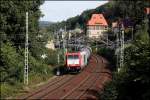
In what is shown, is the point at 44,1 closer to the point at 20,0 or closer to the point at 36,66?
the point at 20,0

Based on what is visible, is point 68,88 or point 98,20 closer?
point 68,88

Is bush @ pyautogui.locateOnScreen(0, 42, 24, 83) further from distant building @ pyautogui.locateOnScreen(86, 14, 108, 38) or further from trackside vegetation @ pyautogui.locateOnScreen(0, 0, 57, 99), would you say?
distant building @ pyautogui.locateOnScreen(86, 14, 108, 38)

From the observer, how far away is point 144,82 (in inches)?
981

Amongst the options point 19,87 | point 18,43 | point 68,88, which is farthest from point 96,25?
point 19,87

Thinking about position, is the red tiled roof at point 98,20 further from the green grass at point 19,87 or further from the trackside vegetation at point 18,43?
the green grass at point 19,87

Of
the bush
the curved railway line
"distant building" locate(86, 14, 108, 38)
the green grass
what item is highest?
"distant building" locate(86, 14, 108, 38)

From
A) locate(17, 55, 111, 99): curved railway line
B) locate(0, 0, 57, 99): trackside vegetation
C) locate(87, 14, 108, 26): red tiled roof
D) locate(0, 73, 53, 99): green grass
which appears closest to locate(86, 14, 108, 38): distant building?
locate(87, 14, 108, 26): red tiled roof

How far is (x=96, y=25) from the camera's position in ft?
583

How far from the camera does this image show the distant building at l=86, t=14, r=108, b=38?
17038 cm

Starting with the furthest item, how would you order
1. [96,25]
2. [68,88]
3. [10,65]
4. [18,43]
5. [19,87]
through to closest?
[96,25]
[18,43]
[10,65]
[68,88]
[19,87]

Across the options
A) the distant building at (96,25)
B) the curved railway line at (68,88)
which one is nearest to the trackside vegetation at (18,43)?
the curved railway line at (68,88)

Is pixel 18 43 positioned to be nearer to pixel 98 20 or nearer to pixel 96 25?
pixel 98 20

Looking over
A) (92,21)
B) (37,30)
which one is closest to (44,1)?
(37,30)

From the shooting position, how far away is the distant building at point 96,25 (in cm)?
17038
